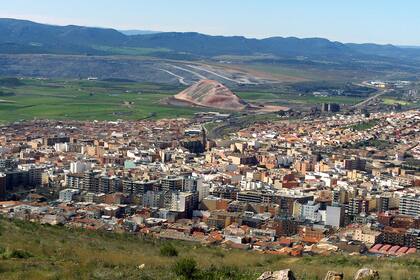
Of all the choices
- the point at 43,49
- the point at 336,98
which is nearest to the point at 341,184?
the point at 336,98

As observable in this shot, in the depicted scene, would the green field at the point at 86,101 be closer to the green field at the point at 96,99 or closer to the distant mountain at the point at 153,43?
the green field at the point at 96,99

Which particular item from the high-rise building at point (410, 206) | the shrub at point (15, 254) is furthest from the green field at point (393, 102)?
the shrub at point (15, 254)

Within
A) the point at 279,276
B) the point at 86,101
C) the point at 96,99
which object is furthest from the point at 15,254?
the point at 96,99

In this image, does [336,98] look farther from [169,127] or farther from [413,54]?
[413,54]

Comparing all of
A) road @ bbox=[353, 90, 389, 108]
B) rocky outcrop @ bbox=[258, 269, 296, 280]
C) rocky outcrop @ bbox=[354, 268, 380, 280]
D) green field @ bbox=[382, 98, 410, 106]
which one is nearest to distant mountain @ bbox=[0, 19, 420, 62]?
road @ bbox=[353, 90, 389, 108]

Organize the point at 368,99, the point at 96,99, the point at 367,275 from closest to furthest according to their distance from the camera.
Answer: the point at 367,275
the point at 96,99
the point at 368,99

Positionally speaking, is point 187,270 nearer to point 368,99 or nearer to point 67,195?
point 67,195

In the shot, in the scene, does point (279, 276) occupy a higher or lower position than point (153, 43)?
higher
